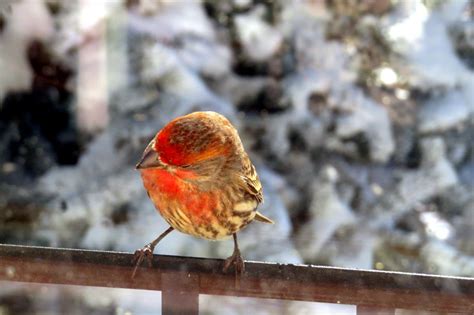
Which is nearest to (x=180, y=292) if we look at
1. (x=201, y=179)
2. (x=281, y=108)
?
(x=201, y=179)

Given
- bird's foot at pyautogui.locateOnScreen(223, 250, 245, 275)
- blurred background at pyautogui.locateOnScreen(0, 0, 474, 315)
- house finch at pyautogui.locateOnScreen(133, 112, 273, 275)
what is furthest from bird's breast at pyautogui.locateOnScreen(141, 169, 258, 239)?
blurred background at pyautogui.locateOnScreen(0, 0, 474, 315)

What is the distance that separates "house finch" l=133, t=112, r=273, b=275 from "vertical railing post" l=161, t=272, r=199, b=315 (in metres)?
0.05

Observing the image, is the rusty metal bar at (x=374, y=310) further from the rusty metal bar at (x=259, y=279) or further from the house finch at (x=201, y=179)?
the house finch at (x=201, y=179)

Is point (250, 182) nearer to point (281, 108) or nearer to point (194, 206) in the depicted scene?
point (194, 206)

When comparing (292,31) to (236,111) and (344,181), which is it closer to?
(236,111)

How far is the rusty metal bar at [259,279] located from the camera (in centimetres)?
114

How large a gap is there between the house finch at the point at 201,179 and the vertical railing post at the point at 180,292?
5cm

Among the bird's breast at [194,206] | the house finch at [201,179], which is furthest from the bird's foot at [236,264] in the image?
the bird's breast at [194,206]

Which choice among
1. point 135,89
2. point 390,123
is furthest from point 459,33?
point 135,89

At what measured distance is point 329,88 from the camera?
275 centimetres

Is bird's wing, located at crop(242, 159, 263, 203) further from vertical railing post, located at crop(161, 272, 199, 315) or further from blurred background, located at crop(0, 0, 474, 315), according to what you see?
blurred background, located at crop(0, 0, 474, 315)

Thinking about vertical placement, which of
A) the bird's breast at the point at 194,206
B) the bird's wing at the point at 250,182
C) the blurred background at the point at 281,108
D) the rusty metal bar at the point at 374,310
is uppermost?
the blurred background at the point at 281,108

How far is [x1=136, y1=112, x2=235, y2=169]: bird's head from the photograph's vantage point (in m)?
1.18

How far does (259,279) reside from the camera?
1200 millimetres
